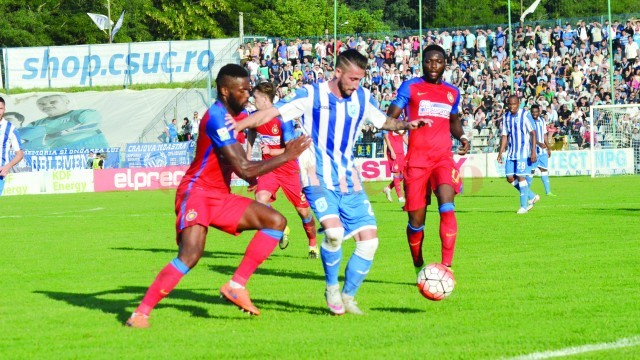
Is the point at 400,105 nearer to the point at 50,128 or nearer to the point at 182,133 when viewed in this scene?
the point at 182,133

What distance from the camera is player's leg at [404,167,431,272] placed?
38.0 ft

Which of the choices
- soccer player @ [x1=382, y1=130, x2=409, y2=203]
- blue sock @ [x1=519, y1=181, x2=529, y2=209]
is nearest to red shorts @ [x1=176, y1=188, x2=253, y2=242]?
blue sock @ [x1=519, y1=181, x2=529, y2=209]

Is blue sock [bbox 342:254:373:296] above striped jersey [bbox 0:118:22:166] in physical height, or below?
below

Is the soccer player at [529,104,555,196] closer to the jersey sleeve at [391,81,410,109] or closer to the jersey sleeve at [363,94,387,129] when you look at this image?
the jersey sleeve at [391,81,410,109]

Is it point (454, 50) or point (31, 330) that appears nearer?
point (31, 330)

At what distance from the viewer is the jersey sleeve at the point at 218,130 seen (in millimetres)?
8547

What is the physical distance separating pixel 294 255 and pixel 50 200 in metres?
21.5

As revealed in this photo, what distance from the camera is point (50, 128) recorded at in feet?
196

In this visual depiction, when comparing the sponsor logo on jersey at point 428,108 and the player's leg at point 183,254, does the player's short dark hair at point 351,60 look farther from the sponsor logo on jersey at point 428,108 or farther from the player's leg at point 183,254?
the sponsor logo on jersey at point 428,108

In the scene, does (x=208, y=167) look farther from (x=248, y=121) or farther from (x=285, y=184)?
(x=285, y=184)

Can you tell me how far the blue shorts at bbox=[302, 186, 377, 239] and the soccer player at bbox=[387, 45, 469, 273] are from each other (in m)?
2.28

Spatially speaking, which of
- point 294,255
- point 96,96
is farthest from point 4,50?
point 294,255

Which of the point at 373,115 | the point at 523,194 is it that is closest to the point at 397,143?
the point at 523,194

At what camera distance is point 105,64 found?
6338 cm
